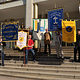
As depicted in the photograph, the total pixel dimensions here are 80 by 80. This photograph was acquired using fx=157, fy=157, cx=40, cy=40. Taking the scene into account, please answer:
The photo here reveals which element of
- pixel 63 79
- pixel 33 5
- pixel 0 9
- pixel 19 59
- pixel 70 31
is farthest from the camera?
pixel 0 9

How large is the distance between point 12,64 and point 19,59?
0.82 m

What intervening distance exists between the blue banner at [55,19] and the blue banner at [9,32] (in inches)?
82.7

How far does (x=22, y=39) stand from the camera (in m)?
9.09

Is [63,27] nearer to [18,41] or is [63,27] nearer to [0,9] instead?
[18,41]

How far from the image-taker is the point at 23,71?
26.1 ft

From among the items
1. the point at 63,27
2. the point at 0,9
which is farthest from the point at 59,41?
the point at 0,9

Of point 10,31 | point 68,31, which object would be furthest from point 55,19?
point 10,31

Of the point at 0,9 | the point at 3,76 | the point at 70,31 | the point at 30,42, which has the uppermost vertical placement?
the point at 0,9

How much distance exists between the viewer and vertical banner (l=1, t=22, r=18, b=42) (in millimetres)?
9156

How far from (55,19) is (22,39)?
2249 millimetres

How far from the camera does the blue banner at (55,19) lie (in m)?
8.21

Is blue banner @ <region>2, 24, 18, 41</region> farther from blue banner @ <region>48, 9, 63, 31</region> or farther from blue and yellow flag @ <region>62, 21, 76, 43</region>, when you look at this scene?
blue and yellow flag @ <region>62, 21, 76, 43</region>

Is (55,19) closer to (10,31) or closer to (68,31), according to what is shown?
(68,31)

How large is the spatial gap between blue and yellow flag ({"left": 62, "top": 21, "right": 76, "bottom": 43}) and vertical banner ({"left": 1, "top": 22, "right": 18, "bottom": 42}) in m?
2.87
